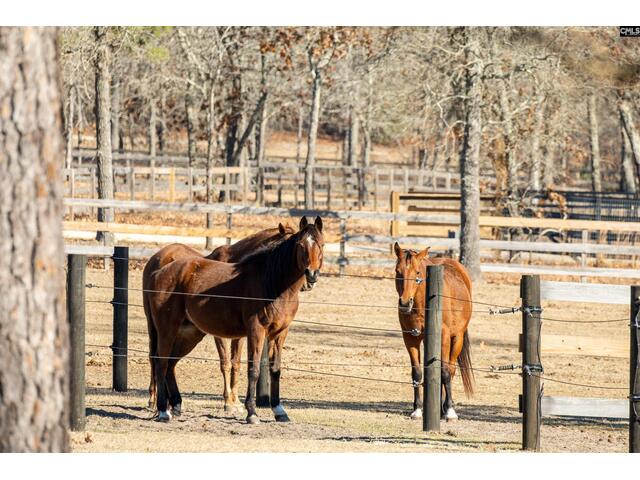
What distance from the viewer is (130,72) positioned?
1705 inches

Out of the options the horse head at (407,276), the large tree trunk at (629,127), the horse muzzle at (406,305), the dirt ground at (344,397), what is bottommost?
the dirt ground at (344,397)

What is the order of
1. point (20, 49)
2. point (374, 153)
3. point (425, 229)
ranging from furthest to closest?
point (374, 153)
point (425, 229)
point (20, 49)

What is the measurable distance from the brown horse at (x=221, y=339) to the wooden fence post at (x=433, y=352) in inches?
72.3

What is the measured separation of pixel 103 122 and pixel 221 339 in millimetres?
13132

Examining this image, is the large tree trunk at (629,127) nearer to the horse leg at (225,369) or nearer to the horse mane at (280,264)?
the horse leg at (225,369)

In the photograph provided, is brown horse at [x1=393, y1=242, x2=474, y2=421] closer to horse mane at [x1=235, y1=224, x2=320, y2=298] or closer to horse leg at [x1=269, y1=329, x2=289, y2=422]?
horse mane at [x1=235, y1=224, x2=320, y2=298]

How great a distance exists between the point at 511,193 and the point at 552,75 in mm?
4746

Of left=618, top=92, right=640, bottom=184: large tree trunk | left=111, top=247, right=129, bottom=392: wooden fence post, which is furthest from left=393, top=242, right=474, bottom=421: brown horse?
left=618, top=92, right=640, bottom=184: large tree trunk

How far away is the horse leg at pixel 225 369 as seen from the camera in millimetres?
10984

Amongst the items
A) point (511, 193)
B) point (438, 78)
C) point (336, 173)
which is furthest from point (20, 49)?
point (336, 173)

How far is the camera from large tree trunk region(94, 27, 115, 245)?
22.7 metres

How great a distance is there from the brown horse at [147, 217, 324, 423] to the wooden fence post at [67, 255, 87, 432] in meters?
0.95

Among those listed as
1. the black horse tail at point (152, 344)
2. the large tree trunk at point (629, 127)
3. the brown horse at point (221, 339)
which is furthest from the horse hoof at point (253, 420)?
the large tree trunk at point (629, 127)

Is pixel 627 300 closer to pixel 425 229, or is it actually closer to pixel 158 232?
pixel 158 232
